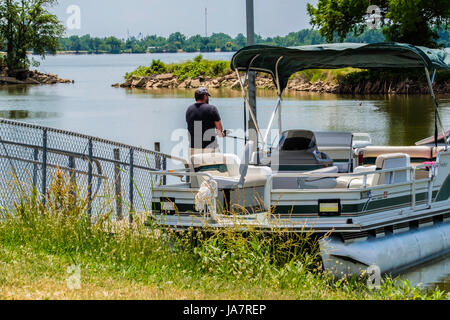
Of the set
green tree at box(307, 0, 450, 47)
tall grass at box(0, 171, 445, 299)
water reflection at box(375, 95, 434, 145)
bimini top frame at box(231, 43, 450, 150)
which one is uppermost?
green tree at box(307, 0, 450, 47)

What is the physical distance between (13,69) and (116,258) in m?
91.9

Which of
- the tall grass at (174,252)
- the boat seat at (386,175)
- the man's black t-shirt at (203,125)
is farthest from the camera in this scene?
the boat seat at (386,175)

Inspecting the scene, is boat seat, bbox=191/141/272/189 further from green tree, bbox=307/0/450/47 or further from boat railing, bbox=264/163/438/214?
green tree, bbox=307/0/450/47

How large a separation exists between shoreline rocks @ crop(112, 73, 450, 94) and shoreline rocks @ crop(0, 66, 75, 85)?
11849 millimetres

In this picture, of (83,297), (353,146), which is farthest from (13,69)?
(83,297)

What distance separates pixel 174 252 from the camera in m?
9.09

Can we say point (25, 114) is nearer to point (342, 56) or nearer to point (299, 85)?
point (299, 85)

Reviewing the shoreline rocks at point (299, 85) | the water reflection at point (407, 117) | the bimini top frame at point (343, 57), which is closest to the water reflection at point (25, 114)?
the water reflection at point (407, 117)

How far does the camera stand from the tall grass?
784 centimetres

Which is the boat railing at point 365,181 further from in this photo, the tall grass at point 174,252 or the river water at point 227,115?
the river water at point 227,115

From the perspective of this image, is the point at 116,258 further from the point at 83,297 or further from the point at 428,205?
the point at 428,205

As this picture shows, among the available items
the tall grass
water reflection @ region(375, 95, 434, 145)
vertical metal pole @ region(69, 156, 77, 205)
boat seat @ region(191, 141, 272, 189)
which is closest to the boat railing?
boat seat @ region(191, 141, 272, 189)

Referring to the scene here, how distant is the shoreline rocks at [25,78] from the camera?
310 feet

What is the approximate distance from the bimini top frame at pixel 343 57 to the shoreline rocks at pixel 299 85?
162 feet
